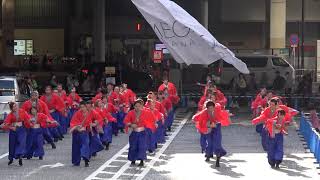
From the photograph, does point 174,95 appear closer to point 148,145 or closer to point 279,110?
point 148,145

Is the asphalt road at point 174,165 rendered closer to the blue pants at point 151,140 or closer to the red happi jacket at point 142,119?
the blue pants at point 151,140

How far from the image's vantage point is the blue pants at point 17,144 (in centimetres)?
1617

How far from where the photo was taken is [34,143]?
16.8m

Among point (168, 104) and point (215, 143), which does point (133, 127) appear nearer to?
point (215, 143)

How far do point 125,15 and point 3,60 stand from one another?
9010 mm

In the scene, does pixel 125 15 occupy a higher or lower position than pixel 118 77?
higher

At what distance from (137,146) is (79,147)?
48.7 inches

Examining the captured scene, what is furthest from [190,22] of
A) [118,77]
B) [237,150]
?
[118,77]

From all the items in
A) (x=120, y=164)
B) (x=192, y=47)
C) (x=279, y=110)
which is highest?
(x=192, y=47)

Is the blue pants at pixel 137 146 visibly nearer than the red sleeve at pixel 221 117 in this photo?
Yes

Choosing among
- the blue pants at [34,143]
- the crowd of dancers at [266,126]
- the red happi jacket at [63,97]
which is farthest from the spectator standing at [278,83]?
the blue pants at [34,143]

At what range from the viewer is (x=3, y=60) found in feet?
148

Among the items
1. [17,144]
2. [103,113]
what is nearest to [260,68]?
[103,113]

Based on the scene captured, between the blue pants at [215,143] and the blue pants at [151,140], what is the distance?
1.30 meters
